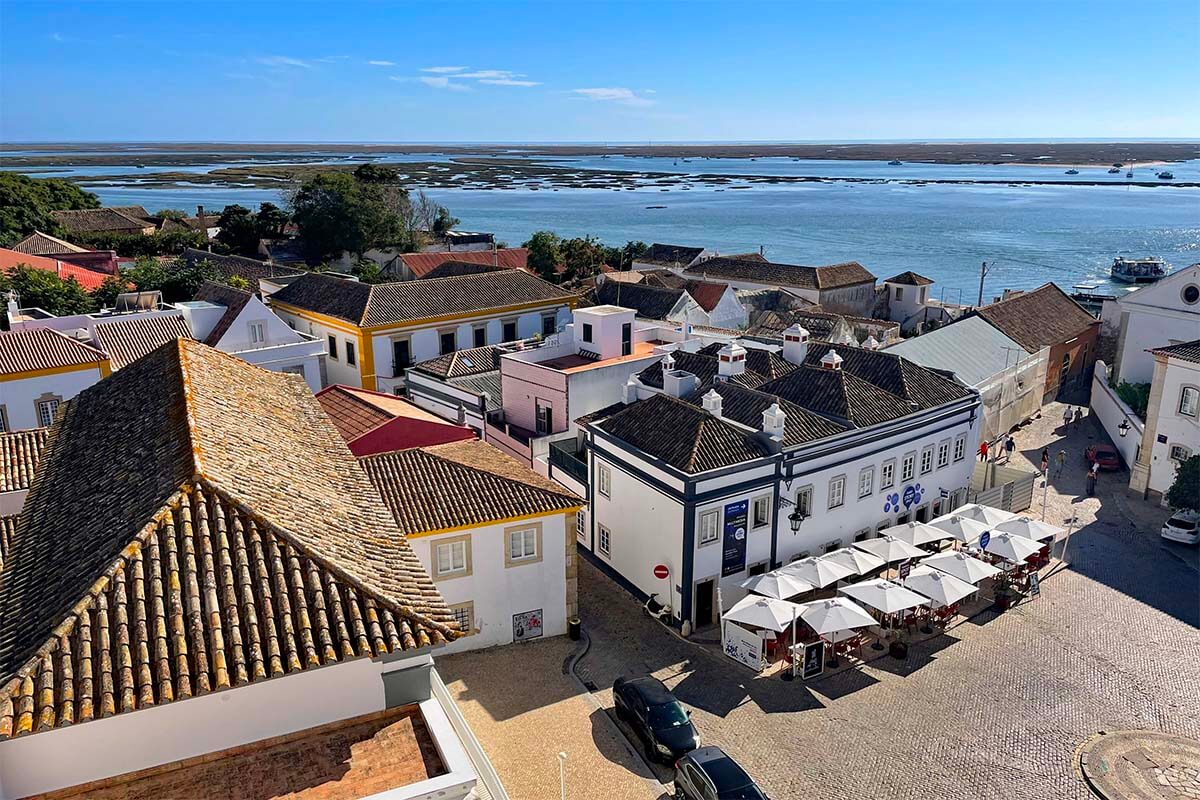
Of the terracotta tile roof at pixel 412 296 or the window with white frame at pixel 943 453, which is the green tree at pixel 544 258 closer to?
the terracotta tile roof at pixel 412 296

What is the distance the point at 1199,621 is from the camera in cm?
2316

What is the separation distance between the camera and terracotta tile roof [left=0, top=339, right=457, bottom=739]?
27.3ft

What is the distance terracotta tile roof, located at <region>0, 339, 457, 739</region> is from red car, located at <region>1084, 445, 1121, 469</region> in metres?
32.0

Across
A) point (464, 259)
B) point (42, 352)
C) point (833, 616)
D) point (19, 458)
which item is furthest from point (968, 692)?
point (464, 259)

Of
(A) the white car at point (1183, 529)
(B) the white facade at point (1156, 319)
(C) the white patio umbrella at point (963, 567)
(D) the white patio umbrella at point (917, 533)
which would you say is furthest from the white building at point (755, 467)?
(B) the white facade at point (1156, 319)

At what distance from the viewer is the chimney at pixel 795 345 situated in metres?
32.7

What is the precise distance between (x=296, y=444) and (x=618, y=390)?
61.9 feet

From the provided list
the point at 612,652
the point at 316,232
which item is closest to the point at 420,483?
the point at 612,652

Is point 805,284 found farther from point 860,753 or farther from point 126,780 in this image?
point 126,780

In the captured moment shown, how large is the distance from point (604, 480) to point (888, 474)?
9.27 metres

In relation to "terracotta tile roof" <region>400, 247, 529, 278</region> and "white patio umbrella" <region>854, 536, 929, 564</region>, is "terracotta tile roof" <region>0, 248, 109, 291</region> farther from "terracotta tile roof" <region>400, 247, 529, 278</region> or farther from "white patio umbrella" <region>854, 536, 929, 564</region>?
"white patio umbrella" <region>854, 536, 929, 564</region>

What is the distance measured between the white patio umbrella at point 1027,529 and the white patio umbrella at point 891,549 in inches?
111

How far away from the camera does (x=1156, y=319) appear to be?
133ft

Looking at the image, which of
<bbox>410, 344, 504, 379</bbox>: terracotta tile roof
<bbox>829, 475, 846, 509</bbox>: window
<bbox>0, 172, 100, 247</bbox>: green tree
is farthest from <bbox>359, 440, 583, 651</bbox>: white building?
<bbox>0, 172, 100, 247</bbox>: green tree
